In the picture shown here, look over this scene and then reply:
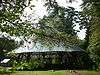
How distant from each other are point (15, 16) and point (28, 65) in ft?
3.21

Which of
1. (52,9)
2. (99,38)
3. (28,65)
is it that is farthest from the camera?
(99,38)

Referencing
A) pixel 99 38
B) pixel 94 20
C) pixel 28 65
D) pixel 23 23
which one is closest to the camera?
pixel 28 65

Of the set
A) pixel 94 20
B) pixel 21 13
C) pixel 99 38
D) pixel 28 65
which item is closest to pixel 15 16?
pixel 21 13

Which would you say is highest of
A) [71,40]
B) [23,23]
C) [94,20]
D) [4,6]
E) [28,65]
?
[94,20]

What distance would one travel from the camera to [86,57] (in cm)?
4169

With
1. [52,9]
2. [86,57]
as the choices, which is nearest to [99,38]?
[86,57]

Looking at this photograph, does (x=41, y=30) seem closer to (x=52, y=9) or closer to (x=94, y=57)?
(x=52, y=9)

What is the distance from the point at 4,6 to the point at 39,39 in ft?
3.22

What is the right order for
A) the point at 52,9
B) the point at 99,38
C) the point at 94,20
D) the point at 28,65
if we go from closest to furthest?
the point at 28,65, the point at 52,9, the point at 99,38, the point at 94,20

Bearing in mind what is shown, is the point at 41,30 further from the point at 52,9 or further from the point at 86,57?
the point at 86,57

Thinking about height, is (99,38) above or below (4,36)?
above

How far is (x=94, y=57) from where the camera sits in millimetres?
44094

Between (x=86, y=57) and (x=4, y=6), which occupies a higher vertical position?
(x=86, y=57)

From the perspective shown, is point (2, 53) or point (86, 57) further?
point (86, 57)
